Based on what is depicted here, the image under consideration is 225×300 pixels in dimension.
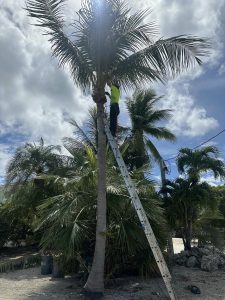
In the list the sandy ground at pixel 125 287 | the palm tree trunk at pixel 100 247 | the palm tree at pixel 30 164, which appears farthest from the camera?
the palm tree at pixel 30 164

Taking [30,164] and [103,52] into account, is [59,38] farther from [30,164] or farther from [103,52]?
[30,164]

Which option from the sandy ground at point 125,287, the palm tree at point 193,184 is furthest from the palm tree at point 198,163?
the sandy ground at point 125,287

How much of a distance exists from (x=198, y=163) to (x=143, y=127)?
718cm

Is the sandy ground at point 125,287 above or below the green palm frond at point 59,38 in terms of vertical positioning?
below

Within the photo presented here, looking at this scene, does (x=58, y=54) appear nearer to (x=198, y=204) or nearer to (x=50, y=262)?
(x=50, y=262)

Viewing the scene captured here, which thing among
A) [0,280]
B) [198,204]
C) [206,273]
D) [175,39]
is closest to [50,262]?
[0,280]

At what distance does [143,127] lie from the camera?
2314 cm

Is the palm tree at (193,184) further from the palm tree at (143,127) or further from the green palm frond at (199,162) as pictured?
the palm tree at (143,127)

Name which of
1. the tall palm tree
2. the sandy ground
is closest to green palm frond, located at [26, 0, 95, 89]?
the tall palm tree

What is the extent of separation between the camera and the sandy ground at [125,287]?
10.0 m

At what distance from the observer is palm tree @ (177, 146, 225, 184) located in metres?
16.3

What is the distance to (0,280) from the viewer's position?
13.0m

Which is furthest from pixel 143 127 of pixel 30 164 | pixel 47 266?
pixel 47 266

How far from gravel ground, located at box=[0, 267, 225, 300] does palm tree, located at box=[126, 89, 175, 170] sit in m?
9.96
